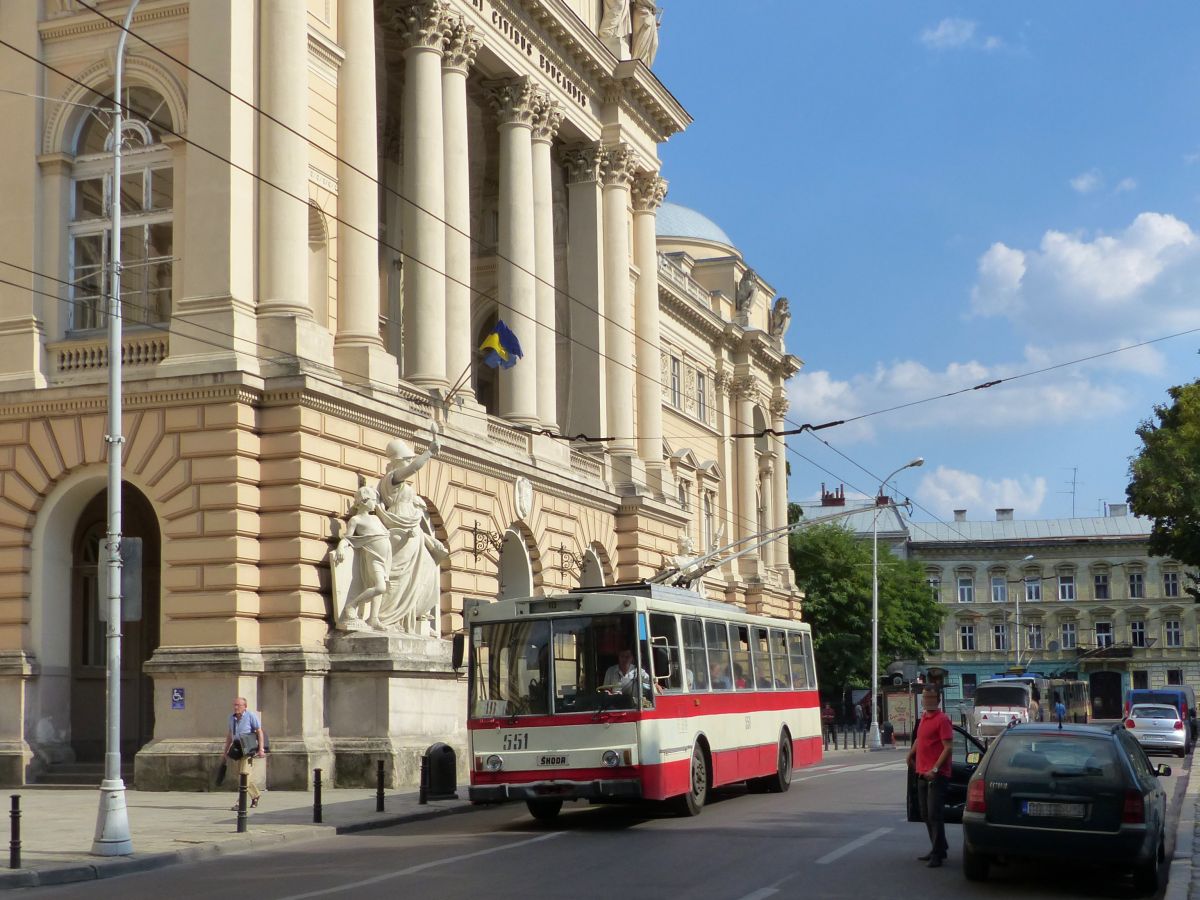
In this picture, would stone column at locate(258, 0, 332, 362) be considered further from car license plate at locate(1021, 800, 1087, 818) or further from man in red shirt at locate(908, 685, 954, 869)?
car license plate at locate(1021, 800, 1087, 818)

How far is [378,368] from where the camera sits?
3161 cm

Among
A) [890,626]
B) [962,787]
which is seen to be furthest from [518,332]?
[890,626]

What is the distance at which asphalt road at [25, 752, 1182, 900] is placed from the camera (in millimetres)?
14648

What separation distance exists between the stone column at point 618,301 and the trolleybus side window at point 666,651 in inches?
863

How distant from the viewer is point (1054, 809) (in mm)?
14578

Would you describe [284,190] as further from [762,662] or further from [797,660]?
[797,660]

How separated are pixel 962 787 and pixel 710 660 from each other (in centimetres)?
615

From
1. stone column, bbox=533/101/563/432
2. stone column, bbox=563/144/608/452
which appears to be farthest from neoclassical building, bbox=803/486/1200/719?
stone column, bbox=533/101/563/432

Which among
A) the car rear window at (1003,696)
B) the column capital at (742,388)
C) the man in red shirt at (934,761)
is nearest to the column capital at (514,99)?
the car rear window at (1003,696)

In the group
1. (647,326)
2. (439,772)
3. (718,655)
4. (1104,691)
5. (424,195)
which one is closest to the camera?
(718,655)

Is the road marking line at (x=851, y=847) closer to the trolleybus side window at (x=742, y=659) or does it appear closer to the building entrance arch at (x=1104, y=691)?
the trolleybus side window at (x=742, y=659)

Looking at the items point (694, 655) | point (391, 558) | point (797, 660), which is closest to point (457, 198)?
point (391, 558)

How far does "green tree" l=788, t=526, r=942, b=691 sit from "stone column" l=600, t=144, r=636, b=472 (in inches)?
1409

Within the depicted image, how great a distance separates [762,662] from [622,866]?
1166 centimetres
